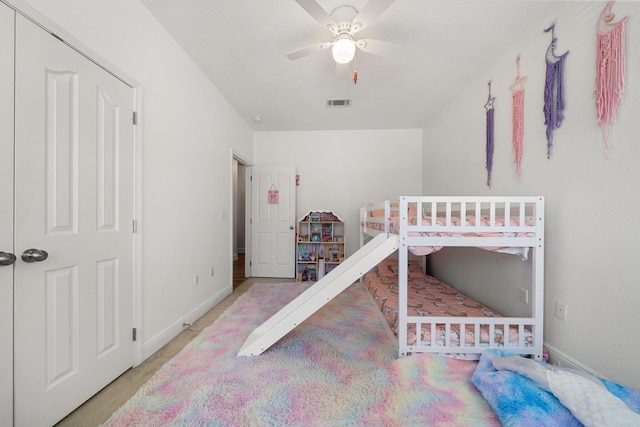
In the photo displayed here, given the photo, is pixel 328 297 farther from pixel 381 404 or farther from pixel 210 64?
pixel 210 64

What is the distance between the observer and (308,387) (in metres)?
1.57

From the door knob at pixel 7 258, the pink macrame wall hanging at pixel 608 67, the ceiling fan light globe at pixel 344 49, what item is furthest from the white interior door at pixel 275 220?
the pink macrame wall hanging at pixel 608 67

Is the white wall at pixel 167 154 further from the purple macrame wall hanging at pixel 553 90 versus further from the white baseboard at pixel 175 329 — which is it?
the purple macrame wall hanging at pixel 553 90

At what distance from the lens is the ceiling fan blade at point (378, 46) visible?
6.04 feet

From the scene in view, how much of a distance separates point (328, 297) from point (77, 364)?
4.70 feet

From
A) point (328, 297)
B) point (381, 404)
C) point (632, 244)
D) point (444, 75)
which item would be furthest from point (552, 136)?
point (381, 404)

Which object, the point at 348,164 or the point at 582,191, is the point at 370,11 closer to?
the point at 582,191

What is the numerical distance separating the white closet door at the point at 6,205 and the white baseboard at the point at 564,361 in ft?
9.50

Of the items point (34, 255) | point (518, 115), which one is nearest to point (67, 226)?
point (34, 255)

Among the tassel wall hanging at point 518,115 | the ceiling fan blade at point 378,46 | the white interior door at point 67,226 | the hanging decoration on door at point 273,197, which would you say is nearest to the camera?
the white interior door at point 67,226

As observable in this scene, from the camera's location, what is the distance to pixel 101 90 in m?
1.53

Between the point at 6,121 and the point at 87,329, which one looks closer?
the point at 6,121

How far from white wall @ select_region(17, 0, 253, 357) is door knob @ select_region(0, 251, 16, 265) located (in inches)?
29.4

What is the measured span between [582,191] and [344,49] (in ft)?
5.71
